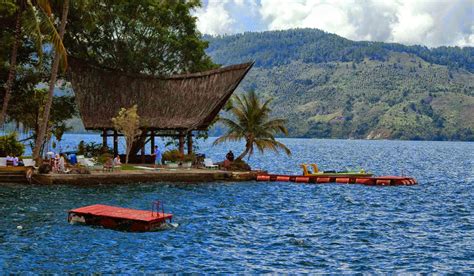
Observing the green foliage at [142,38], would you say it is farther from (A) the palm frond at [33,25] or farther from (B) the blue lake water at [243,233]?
(B) the blue lake water at [243,233]

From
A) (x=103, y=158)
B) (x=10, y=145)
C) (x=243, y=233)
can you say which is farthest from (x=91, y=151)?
(x=243, y=233)

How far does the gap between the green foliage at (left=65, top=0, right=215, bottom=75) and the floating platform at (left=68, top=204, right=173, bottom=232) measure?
1213 inches

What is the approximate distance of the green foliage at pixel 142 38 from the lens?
192ft

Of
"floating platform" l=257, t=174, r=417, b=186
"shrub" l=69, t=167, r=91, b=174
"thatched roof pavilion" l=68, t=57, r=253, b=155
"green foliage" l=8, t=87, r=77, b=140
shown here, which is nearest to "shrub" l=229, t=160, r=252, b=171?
"floating platform" l=257, t=174, r=417, b=186

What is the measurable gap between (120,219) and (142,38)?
110 feet

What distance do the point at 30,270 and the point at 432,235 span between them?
18.5 metres

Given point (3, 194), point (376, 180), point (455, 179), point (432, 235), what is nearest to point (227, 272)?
point (432, 235)

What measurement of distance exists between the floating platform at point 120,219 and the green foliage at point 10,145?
22.3 m

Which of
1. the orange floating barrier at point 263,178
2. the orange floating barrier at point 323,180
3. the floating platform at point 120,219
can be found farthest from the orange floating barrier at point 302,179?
the floating platform at point 120,219

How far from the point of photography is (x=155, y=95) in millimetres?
54531

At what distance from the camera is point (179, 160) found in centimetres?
5125

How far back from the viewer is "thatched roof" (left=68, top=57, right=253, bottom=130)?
52.3 m

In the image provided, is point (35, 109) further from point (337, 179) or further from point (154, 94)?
point (337, 179)

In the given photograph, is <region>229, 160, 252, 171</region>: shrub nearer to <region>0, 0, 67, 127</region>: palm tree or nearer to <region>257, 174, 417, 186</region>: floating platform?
<region>257, 174, 417, 186</region>: floating platform
